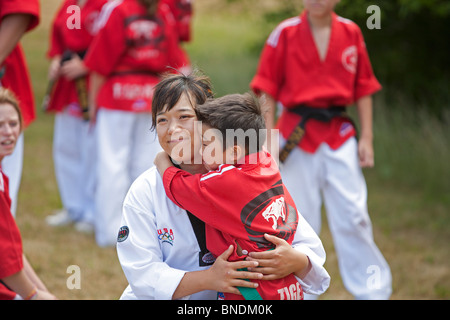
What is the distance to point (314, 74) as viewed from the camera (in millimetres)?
3701

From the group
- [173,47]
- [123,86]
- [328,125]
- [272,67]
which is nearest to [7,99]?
[272,67]

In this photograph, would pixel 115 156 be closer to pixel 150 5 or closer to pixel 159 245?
pixel 150 5

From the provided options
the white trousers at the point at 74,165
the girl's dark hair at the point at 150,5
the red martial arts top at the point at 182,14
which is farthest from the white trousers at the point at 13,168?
the red martial arts top at the point at 182,14

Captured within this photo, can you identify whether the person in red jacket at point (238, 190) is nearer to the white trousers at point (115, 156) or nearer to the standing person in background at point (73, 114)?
the white trousers at point (115, 156)

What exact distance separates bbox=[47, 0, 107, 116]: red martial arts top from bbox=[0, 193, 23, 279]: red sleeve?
2912mm

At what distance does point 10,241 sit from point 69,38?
Answer: 10.6 ft

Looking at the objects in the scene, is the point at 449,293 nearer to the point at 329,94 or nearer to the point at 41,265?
the point at 329,94

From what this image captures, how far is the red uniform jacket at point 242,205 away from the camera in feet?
7.10

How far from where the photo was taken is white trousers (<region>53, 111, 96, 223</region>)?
565 cm

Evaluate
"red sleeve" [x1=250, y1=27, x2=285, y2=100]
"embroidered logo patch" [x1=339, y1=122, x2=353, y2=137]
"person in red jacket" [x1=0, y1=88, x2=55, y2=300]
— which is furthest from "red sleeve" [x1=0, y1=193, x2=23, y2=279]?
"embroidered logo patch" [x1=339, y1=122, x2=353, y2=137]

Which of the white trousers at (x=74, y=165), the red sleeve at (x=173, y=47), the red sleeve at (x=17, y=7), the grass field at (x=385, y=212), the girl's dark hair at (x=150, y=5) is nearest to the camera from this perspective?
the red sleeve at (x=17, y=7)

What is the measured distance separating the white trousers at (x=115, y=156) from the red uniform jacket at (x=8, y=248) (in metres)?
2.32

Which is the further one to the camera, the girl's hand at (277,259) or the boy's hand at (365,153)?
the boy's hand at (365,153)
